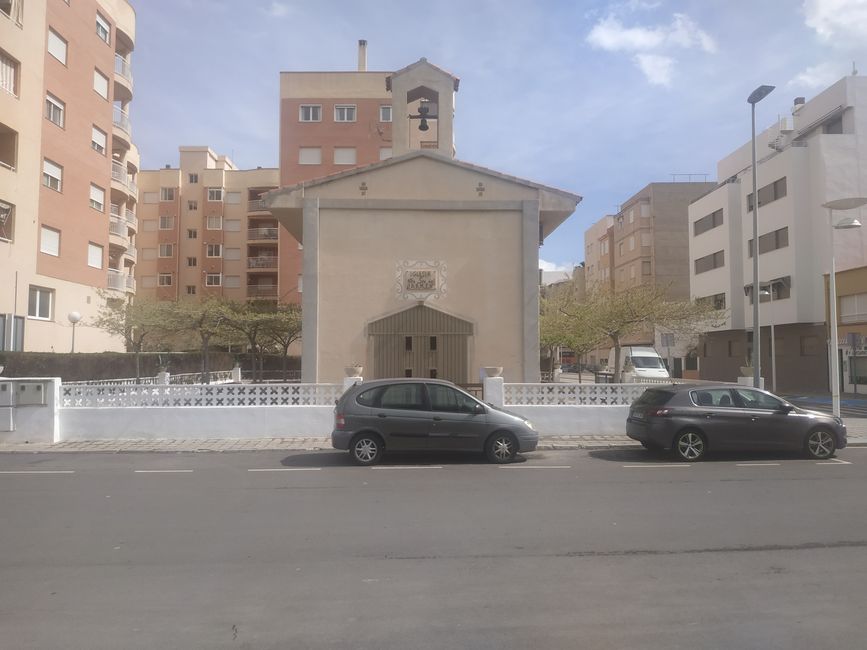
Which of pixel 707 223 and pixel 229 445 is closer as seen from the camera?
pixel 229 445

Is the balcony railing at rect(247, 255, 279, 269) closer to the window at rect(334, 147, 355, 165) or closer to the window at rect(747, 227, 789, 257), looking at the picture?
the window at rect(334, 147, 355, 165)

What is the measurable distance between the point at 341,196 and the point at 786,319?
2940 cm

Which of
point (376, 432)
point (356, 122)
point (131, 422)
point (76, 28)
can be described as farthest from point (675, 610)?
point (356, 122)

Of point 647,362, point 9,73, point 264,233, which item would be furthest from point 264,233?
point 647,362

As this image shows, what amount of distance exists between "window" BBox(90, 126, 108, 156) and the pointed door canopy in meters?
20.3

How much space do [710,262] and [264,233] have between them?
35.4 m

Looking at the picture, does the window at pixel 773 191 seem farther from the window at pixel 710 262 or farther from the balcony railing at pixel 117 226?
the balcony railing at pixel 117 226

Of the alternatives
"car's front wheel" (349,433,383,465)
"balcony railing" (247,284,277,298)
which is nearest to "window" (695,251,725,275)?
"balcony railing" (247,284,277,298)

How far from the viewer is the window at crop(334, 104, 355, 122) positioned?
46781 millimetres

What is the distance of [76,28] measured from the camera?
99.5 ft

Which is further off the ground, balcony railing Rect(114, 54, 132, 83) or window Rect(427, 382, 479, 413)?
balcony railing Rect(114, 54, 132, 83)

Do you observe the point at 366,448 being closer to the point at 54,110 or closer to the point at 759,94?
the point at 759,94

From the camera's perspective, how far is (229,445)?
43.4 feet

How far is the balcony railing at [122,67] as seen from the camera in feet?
117
